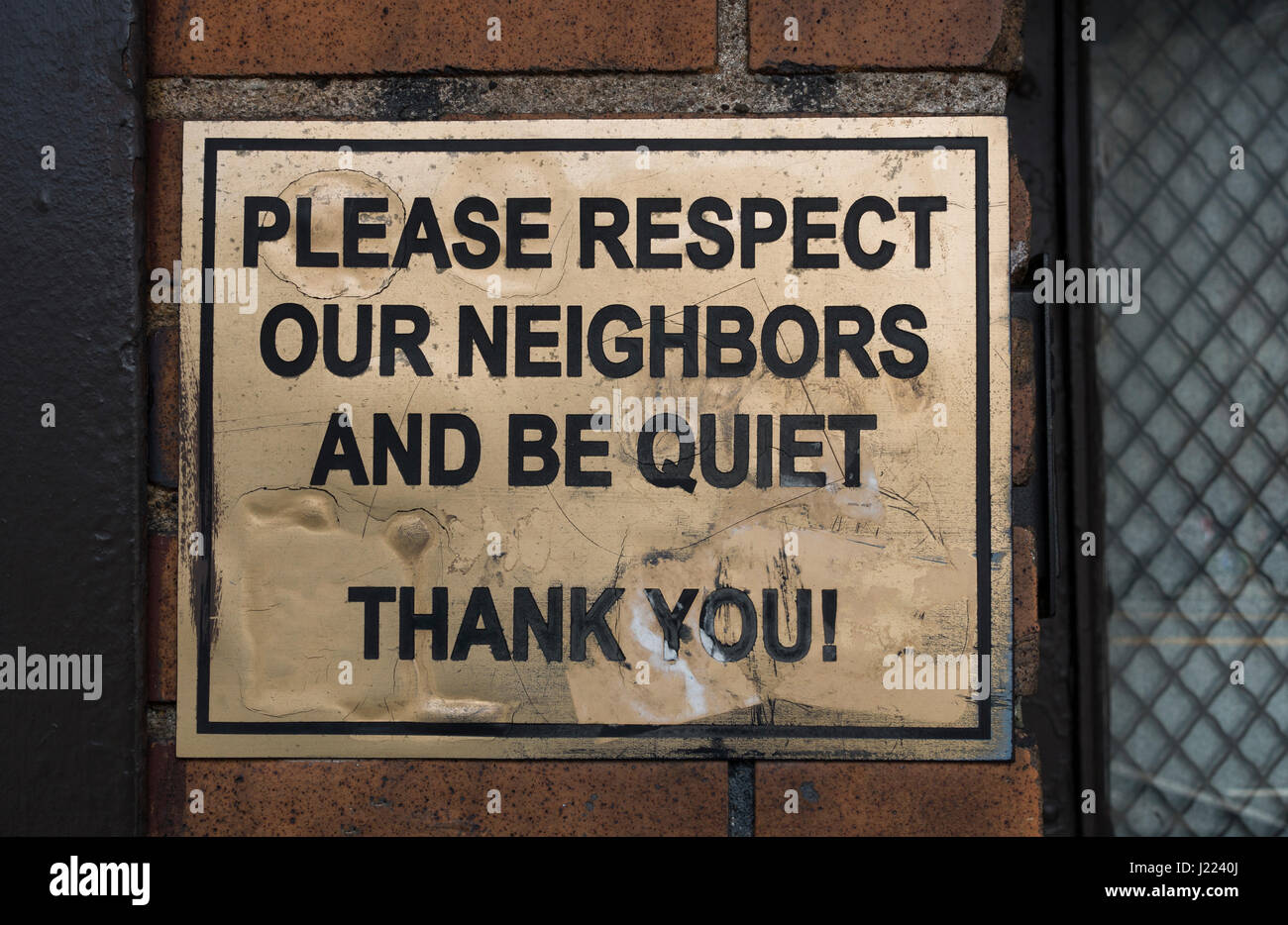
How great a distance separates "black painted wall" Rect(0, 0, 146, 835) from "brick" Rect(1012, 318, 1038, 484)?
4.09 ft

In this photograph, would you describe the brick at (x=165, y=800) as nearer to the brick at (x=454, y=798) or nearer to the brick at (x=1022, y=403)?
the brick at (x=454, y=798)

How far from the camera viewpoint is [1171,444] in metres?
1.38

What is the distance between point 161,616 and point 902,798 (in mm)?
1082

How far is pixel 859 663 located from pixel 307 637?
2.58 ft

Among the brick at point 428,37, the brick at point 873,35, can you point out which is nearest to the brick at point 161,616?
the brick at point 428,37

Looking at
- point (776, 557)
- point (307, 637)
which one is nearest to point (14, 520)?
point (307, 637)

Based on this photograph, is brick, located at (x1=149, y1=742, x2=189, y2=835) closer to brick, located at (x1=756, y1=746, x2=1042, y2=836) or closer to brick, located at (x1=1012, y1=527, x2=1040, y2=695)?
brick, located at (x1=756, y1=746, x2=1042, y2=836)

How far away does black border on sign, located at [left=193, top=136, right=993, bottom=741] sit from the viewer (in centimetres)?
112

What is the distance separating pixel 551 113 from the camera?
117cm

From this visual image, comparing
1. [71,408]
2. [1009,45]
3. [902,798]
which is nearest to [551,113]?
[1009,45]

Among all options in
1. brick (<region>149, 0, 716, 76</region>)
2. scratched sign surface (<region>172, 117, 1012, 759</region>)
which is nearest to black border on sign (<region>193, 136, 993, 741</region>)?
scratched sign surface (<region>172, 117, 1012, 759</region>)

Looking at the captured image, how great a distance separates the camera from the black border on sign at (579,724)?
1124 millimetres

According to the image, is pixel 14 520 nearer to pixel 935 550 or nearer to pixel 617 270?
pixel 617 270

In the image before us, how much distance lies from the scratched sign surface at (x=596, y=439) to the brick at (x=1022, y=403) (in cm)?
3
